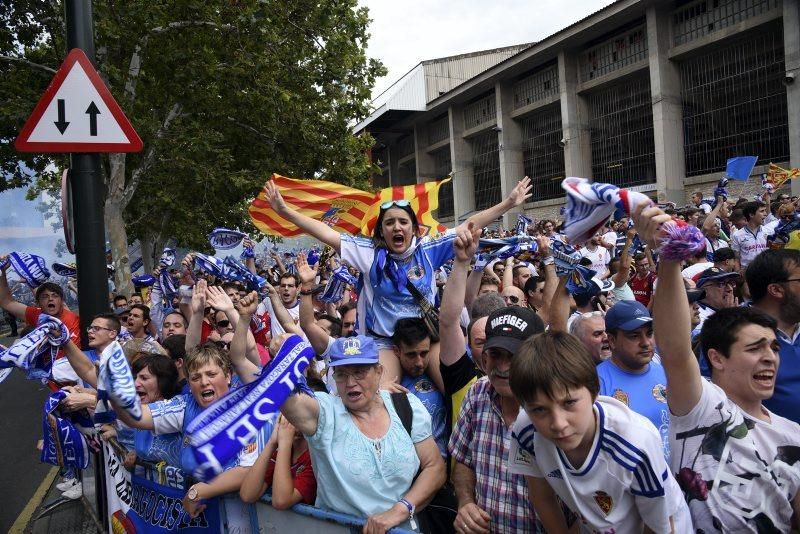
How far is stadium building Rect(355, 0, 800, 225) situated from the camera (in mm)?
22781

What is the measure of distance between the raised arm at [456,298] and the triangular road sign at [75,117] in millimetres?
2917

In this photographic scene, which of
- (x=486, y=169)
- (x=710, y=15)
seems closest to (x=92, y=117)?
(x=710, y=15)

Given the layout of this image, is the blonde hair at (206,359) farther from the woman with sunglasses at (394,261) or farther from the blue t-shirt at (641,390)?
the blue t-shirt at (641,390)

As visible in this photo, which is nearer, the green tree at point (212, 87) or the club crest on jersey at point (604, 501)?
the club crest on jersey at point (604, 501)

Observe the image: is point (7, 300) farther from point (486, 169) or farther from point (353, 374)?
point (486, 169)

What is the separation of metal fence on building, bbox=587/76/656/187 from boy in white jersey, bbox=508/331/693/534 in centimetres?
2794

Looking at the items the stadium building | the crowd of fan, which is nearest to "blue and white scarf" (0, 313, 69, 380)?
the crowd of fan

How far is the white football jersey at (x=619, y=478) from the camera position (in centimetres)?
206

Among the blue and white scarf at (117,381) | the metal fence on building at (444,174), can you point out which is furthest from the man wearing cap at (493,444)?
the metal fence on building at (444,174)

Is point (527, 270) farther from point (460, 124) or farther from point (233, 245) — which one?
point (460, 124)

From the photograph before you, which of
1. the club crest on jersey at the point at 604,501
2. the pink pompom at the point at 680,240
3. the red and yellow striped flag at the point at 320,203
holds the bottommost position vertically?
the club crest on jersey at the point at 604,501

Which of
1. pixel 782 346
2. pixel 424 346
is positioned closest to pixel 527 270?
pixel 424 346

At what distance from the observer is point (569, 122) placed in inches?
1225

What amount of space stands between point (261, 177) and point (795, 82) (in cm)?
1829
